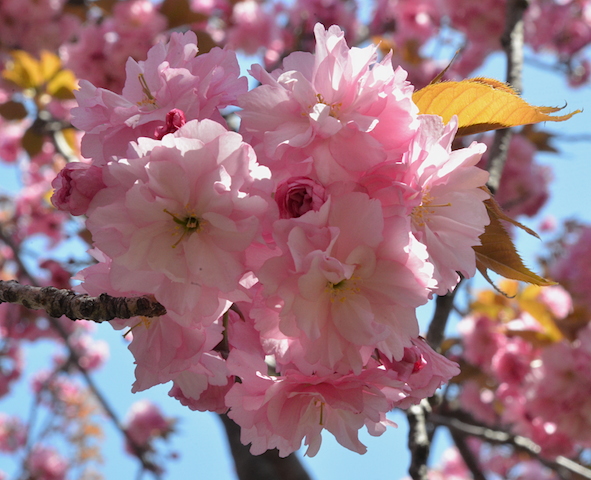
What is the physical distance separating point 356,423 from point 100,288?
1.27ft

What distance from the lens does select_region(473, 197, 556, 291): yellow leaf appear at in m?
0.78

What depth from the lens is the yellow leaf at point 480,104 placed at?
0.75 m

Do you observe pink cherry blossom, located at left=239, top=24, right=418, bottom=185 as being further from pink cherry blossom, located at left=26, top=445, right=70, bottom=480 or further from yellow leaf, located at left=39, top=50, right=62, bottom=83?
pink cherry blossom, located at left=26, top=445, right=70, bottom=480

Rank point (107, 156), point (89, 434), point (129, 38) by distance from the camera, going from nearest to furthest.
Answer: point (107, 156) < point (129, 38) < point (89, 434)

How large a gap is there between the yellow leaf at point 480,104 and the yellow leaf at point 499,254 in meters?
0.12

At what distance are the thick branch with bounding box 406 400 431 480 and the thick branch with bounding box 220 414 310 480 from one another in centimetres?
127

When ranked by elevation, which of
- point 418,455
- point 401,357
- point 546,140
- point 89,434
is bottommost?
point 89,434

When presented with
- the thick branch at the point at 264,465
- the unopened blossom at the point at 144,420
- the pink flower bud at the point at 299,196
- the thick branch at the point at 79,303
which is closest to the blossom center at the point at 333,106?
the pink flower bud at the point at 299,196

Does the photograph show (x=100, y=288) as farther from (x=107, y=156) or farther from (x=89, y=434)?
(x=89, y=434)

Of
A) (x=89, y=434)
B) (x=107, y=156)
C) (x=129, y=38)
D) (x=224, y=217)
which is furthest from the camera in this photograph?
(x=89, y=434)

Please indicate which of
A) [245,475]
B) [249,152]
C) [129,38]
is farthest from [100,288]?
[129,38]

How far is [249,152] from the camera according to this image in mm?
610

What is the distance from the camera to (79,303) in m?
0.73

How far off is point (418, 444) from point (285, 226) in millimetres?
755
